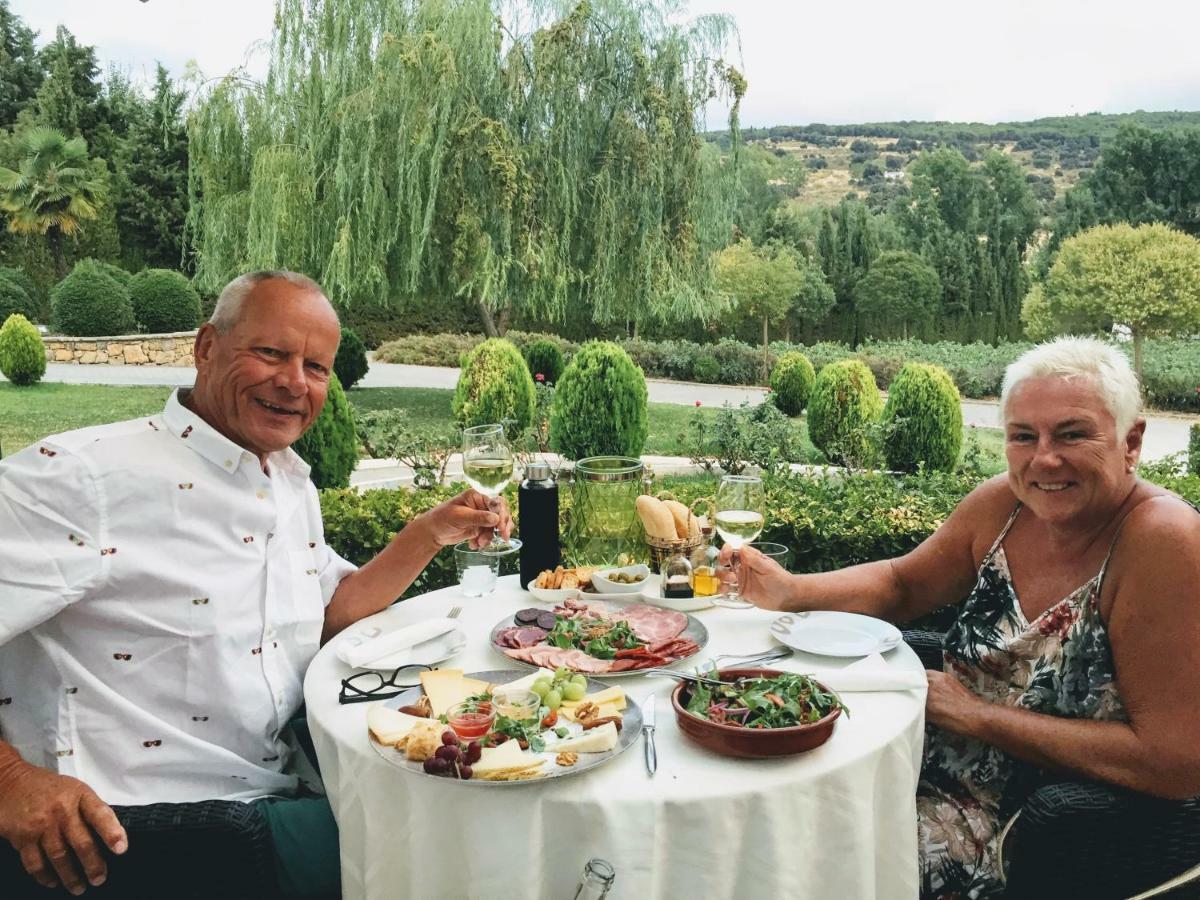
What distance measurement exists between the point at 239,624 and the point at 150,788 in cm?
26

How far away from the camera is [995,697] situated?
1478mm

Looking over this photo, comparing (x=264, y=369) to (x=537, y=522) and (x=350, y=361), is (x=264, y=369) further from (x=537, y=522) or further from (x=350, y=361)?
(x=350, y=361)

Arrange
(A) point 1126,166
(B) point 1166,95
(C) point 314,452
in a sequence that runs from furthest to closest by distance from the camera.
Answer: (A) point 1126,166 → (B) point 1166,95 → (C) point 314,452

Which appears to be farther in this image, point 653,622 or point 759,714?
point 653,622

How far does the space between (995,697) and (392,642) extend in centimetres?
97

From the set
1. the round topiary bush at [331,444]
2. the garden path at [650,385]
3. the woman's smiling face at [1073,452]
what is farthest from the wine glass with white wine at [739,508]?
the garden path at [650,385]

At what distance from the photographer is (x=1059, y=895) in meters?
1.21

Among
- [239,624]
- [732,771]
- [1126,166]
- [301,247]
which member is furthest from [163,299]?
[1126,166]

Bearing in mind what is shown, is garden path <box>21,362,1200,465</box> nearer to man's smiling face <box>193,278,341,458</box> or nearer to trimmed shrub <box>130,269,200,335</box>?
trimmed shrub <box>130,269,200,335</box>

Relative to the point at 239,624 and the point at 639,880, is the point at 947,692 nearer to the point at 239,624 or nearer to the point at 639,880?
the point at 639,880

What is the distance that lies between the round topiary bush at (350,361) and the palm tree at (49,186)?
120 inches

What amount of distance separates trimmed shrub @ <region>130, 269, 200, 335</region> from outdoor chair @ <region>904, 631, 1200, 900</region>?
992 cm

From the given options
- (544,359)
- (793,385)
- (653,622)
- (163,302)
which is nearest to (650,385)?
(544,359)

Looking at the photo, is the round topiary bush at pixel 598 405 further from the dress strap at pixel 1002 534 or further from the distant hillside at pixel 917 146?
the distant hillside at pixel 917 146
